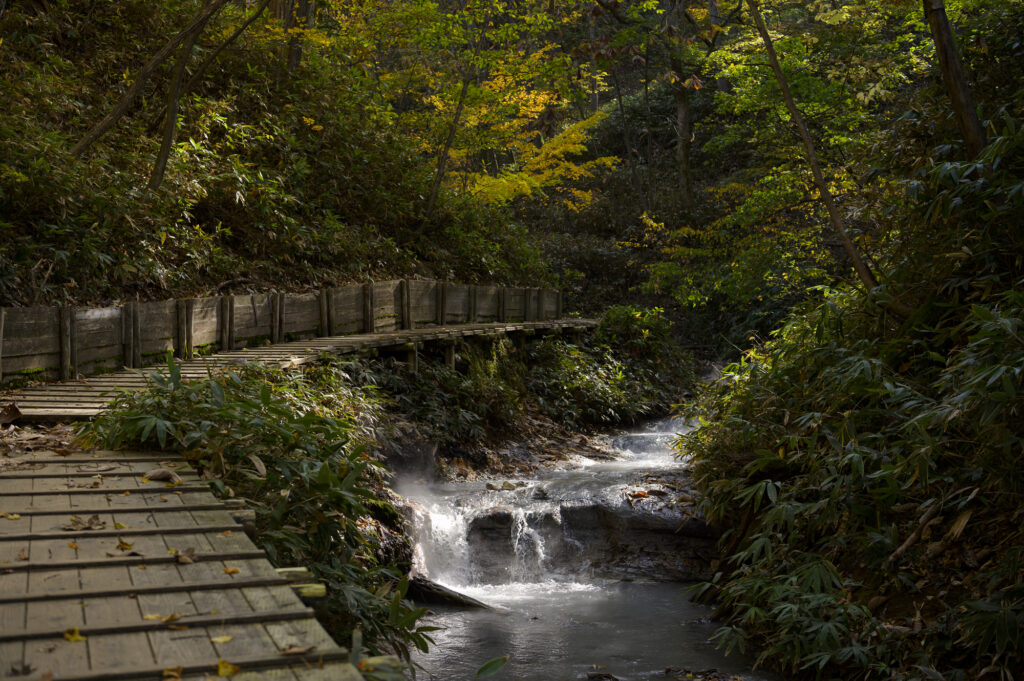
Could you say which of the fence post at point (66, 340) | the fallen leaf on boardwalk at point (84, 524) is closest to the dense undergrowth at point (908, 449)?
the fallen leaf on boardwalk at point (84, 524)

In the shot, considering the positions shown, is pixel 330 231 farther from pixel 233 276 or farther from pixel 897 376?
pixel 897 376

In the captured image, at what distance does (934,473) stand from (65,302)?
8.08 m

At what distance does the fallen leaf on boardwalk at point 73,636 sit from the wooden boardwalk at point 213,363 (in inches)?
144

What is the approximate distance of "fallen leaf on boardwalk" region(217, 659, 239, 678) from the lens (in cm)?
216

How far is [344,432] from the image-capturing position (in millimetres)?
5453

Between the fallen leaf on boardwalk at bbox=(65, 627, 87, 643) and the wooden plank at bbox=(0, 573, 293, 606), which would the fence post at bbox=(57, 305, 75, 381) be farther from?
the fallen leaf on boardwalk at bbox=(65, 627, 87, 643)

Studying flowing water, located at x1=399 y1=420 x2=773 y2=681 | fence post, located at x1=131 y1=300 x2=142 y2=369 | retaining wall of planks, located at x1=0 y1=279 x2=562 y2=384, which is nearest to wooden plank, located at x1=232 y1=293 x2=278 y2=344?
retaining wall of planks, located at x1=0 y1=279 x2=562 y2=384

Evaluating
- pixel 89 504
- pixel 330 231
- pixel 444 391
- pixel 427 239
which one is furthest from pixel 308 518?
pixel 427 239

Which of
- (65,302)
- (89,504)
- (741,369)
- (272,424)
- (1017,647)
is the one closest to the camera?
(89,504)

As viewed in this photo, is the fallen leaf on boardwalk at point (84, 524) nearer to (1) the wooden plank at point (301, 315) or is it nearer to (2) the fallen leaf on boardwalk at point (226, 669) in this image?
(2) the fallen leaf on boardwalk at point (226, 669)

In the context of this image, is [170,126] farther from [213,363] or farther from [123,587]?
[123,587]

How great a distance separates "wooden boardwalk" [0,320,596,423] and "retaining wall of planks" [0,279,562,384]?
0.25m

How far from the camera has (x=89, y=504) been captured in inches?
152

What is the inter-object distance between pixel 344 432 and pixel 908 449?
4093 millimetres
